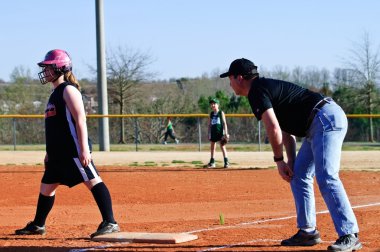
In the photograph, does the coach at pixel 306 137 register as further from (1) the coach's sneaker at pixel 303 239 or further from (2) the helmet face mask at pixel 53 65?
(2) the helmet face mask at pixel 53 65

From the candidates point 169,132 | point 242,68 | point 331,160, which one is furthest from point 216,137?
point 169,132

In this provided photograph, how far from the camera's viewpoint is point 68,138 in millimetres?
7781

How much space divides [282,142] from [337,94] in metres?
39.5

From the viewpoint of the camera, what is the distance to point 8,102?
42781 mm

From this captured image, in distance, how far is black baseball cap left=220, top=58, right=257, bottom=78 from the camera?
22.1ft

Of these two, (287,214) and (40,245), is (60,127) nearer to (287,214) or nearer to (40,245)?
(40,245)

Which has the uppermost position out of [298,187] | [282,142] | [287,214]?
[282,142]

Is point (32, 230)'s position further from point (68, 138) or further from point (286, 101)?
point (286, 101)

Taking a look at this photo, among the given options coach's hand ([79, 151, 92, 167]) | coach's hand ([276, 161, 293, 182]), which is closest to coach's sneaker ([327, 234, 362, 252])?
coach's hand ([276, 161, 293, 182])

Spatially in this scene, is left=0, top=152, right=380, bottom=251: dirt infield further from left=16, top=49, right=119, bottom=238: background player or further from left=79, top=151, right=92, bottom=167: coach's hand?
left=79, top=151, right=92, bottom=167: coach's hand

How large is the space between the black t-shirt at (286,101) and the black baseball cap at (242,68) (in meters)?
0.10

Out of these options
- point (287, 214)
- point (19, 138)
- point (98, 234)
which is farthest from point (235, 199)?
point (19, 138)

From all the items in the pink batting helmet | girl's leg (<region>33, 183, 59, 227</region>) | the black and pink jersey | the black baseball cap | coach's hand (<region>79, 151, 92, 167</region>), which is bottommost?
girl's leg (<region>33, 183, 59, 227</region>)

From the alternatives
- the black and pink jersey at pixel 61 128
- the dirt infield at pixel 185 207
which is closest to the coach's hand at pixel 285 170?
the dirt infield at pixel 185 207
